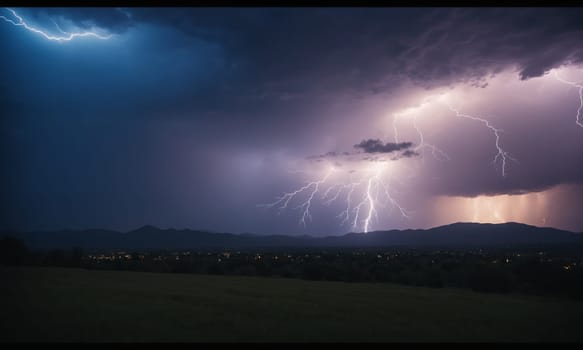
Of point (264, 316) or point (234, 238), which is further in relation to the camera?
point (234, 238)

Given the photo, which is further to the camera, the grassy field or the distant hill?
the distant hill

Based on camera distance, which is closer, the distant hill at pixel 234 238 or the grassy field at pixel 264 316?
the grassy field at pixel 264 316

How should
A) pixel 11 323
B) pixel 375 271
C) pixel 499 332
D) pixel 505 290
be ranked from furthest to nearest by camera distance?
pixel 375 271 < pixel 505 290 < pixel 499 332 < pixel 11 323

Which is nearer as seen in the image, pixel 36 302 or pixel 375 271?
pixel 36 302

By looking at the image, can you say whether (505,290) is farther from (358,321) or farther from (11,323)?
(11,323)

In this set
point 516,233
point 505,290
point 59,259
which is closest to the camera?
point 505,290
